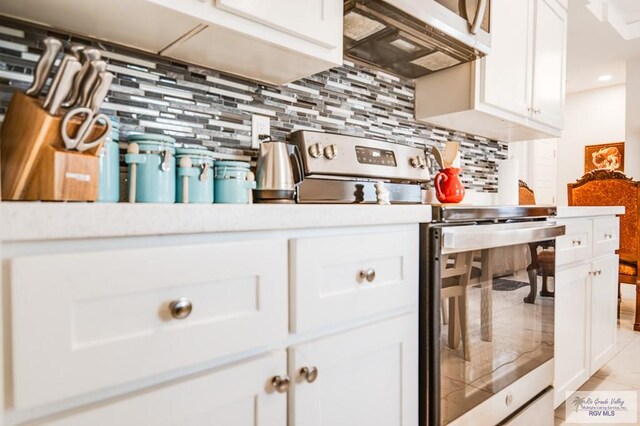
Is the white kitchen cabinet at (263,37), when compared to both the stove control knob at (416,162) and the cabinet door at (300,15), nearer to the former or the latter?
the cabinet door at (300,15)

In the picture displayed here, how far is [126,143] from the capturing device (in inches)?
43.0

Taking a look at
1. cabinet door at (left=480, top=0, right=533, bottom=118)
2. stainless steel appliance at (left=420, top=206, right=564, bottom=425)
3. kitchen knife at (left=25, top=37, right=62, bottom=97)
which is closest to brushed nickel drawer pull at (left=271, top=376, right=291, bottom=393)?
stainless steel appliance at (left=420, top=206, right=564, bottom=425)

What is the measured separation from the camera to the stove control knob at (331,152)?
1.43m

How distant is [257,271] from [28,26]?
88 centimetres

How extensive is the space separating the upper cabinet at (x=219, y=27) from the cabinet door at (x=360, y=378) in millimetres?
809

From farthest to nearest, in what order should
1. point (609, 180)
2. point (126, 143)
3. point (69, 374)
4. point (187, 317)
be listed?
point (609, 180) → point (126, 143) → point (187, 317) → point (69, 374)

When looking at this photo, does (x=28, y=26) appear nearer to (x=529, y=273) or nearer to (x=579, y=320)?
(x=529, y=273)

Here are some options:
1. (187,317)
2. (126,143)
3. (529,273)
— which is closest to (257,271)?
(187,317)

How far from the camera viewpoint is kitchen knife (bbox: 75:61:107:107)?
652 millimetres

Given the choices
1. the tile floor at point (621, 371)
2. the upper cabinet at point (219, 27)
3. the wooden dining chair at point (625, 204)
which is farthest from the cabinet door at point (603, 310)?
the upper cabinet at point (219, 27)

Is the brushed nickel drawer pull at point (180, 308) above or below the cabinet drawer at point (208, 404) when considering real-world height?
above

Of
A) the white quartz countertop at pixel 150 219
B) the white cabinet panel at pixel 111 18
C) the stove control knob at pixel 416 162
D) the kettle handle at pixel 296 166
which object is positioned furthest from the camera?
the stove control knob at pixel 416 162

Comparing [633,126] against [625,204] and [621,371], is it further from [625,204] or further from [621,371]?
[621,371]

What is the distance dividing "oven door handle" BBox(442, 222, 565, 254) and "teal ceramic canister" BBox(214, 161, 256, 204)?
618 millimetres
